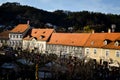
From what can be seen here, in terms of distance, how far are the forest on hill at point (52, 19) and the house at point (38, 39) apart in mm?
35432

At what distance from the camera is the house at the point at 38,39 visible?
213 feet

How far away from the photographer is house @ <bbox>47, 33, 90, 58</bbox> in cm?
5644

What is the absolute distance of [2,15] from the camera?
123 m

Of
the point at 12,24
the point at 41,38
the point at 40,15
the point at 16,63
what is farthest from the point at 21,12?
the point at 16,63

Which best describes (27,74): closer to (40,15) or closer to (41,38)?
(41,38)

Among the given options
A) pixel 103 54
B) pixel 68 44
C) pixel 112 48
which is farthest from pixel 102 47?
pixel 68 44

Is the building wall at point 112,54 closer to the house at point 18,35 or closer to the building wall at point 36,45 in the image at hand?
the building wall at point 36,45

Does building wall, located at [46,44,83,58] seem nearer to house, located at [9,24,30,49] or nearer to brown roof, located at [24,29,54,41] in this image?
brown roof, located at [24,29,54,41]

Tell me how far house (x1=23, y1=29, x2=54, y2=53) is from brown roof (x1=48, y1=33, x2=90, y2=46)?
153 centimetres

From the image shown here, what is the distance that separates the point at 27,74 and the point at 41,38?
35.4m

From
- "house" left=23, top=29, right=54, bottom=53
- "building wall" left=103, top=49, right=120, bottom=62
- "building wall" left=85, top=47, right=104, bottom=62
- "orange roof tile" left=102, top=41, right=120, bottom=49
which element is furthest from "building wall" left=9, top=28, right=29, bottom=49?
"orange roof tile" left=102, top=41, right=120, bottom=49

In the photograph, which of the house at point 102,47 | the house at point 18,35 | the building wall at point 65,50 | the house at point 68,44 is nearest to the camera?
the house at point 102,47

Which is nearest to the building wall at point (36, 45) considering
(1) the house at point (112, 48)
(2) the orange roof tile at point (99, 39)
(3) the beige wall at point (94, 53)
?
(3) the beige wall at point (94, 53)

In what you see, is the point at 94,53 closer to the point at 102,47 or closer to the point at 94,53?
the point at 94,53
